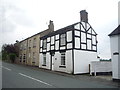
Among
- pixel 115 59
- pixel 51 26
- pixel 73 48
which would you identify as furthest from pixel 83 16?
pixel 115 59

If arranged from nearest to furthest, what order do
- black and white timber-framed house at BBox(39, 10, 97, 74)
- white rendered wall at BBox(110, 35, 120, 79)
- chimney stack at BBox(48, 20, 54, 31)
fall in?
white rendered wall at BBox(110, 35, 120, 79) < black and white timber-framed house at BBox(39, 10, 97, 74) < chimney stack at BBox(48, 20, 54, 31)

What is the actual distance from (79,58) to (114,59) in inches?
254

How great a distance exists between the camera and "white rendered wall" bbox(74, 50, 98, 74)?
61.9ft

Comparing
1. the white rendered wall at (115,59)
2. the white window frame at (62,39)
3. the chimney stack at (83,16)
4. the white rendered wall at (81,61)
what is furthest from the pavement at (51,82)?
the chimney stack at (83,16)

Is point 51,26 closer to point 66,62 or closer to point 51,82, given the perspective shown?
point 66,62

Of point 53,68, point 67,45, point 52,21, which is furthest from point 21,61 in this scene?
point 67,45

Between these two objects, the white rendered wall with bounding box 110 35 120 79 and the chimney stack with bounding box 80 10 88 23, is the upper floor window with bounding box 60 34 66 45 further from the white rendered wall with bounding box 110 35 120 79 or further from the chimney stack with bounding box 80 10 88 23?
the white rendered wall with bounding box 110 35 120 79

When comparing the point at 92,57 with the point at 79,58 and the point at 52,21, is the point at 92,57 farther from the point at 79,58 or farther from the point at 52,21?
the point at 52,21

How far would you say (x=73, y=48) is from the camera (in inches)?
749

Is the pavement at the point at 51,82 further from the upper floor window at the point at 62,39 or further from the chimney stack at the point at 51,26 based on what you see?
the chimney stack at the point at 51,26

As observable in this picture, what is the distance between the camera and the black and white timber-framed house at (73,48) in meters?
19.1

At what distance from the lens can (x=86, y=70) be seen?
19938 millimetres

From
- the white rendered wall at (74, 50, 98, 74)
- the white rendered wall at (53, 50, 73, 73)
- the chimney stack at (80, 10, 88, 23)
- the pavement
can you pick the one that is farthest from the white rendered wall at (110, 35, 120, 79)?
the chimney stack at (80, 10, 88, 23)

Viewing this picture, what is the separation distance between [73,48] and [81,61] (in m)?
2.08
